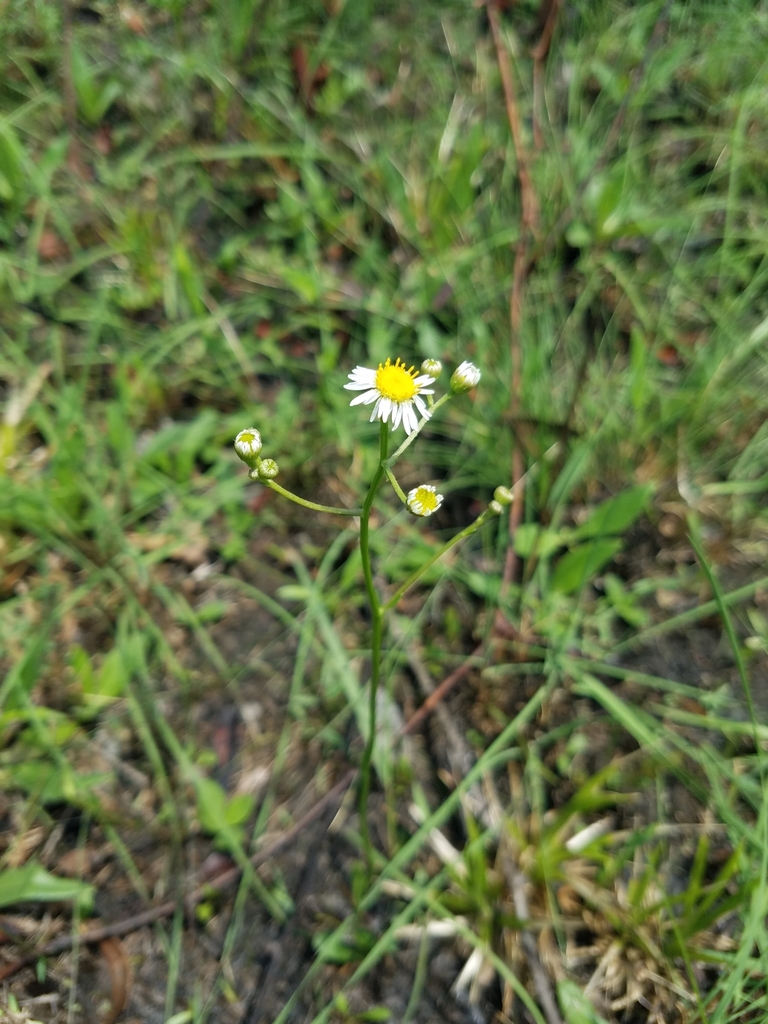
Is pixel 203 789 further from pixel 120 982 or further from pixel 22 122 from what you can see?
pixel 22 122

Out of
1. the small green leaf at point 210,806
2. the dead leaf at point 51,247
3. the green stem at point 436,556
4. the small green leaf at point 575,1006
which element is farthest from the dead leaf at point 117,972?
the dead leaf at point 51,247

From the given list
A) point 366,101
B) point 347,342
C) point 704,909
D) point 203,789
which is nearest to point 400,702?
point 203,789

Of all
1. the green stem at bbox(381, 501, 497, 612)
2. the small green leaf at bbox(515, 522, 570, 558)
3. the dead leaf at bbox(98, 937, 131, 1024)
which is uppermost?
the small green leaf at bbox(515, 522, 570, 558)

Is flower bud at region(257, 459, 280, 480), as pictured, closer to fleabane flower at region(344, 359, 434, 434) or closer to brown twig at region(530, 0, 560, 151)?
fleabane flower at region(344, 359, 434, 434)

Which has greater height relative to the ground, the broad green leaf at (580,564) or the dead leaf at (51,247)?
the dead leaf at (51,247)

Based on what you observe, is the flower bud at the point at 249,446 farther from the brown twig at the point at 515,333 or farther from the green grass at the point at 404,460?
the brown twig at the point at 515,333

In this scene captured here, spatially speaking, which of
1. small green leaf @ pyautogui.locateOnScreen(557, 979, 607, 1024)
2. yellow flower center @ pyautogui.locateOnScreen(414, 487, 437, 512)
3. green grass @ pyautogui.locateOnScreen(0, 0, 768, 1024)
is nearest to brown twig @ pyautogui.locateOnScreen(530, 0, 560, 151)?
green grass @ pyautogui.locateOnScreen(0, 0, 768, 1024)
